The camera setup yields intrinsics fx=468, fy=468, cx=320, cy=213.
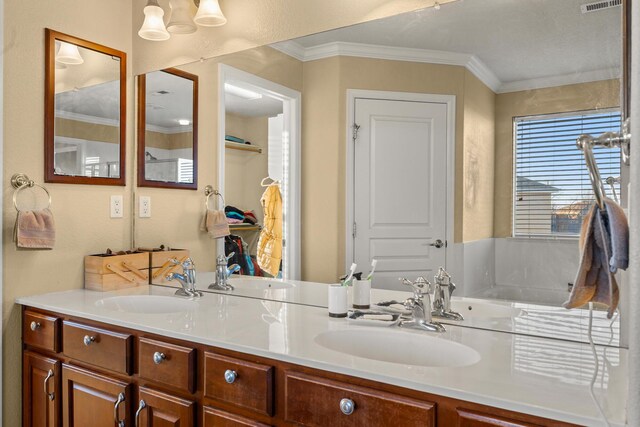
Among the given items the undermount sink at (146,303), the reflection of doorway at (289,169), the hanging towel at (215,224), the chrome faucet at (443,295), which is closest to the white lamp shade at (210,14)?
the reflection of doorway at (289,169)

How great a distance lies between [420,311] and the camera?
1.54m

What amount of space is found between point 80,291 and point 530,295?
1939mm

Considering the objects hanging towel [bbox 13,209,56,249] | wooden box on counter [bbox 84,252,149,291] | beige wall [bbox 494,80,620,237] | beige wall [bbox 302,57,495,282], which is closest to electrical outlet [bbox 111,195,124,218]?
wooden box on counter [bbox 84,252,149,291]

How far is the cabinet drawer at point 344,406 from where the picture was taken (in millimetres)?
1086

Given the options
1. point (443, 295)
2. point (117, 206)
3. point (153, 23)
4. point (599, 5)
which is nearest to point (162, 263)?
point (117, 206)

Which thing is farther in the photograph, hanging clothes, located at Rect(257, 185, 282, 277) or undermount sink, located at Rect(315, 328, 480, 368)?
hanging clothes, located at Rect(257, 185, 282, 277)

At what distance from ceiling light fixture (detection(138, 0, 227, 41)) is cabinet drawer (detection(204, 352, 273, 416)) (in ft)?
4.96

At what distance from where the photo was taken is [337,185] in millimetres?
1834

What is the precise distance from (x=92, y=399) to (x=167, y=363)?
47 centimetres

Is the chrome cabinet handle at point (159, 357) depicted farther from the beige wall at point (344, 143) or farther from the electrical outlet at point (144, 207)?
the electrical outlet at point (144, 207)

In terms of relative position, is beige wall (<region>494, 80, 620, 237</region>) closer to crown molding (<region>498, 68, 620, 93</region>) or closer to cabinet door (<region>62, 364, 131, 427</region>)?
crown molding (<region>498, 68, 620, 93</region>)

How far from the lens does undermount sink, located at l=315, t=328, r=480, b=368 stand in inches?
54.2

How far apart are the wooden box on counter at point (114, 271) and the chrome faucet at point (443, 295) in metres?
1.47

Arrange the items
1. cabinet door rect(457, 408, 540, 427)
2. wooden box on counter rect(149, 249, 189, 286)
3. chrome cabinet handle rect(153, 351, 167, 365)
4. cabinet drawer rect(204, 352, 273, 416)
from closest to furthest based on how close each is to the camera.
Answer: cabinet door rect(457, 408, 540, 427) < cabinet drawer rect(204, 352, 273, 416) < chrome cabinet handle rect(153, 351, 167, 365) < wooden box on counter rect(149, 249, 189, 286)
